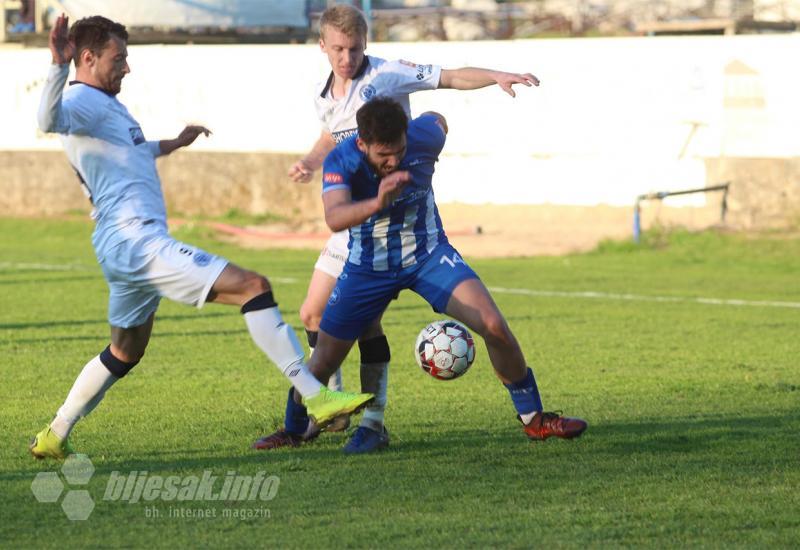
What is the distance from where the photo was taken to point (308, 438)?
761 centimetres

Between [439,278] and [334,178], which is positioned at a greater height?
[334,178]

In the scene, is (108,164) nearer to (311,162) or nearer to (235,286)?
(235,286)

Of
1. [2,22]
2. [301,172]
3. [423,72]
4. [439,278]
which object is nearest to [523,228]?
[2,22]

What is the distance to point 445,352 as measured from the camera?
7.65 meters

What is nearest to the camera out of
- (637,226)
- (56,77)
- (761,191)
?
(56,77)

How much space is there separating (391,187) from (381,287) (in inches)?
39.2

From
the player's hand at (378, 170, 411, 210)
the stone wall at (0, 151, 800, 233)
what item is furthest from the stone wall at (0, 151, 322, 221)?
the player's hand at (378, 170, 411, 210)

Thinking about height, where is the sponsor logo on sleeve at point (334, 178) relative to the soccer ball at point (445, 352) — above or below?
above

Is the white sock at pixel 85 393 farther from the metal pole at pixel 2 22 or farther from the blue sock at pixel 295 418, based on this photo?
the metal pole at pixel 2 22

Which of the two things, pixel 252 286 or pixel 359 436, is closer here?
pixel 252 286

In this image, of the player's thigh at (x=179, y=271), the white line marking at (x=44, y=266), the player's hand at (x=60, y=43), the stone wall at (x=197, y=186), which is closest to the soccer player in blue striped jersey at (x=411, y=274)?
the player's thigh at (x=179, y=271)

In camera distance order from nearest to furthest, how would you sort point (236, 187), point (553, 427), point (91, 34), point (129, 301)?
1. point (91, 34)
2. point (129, 301)
3. point (553, 427)
4. point (236, 187)

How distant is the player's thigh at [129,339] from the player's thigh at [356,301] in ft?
3.04

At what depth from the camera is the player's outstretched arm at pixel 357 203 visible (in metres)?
6.33
